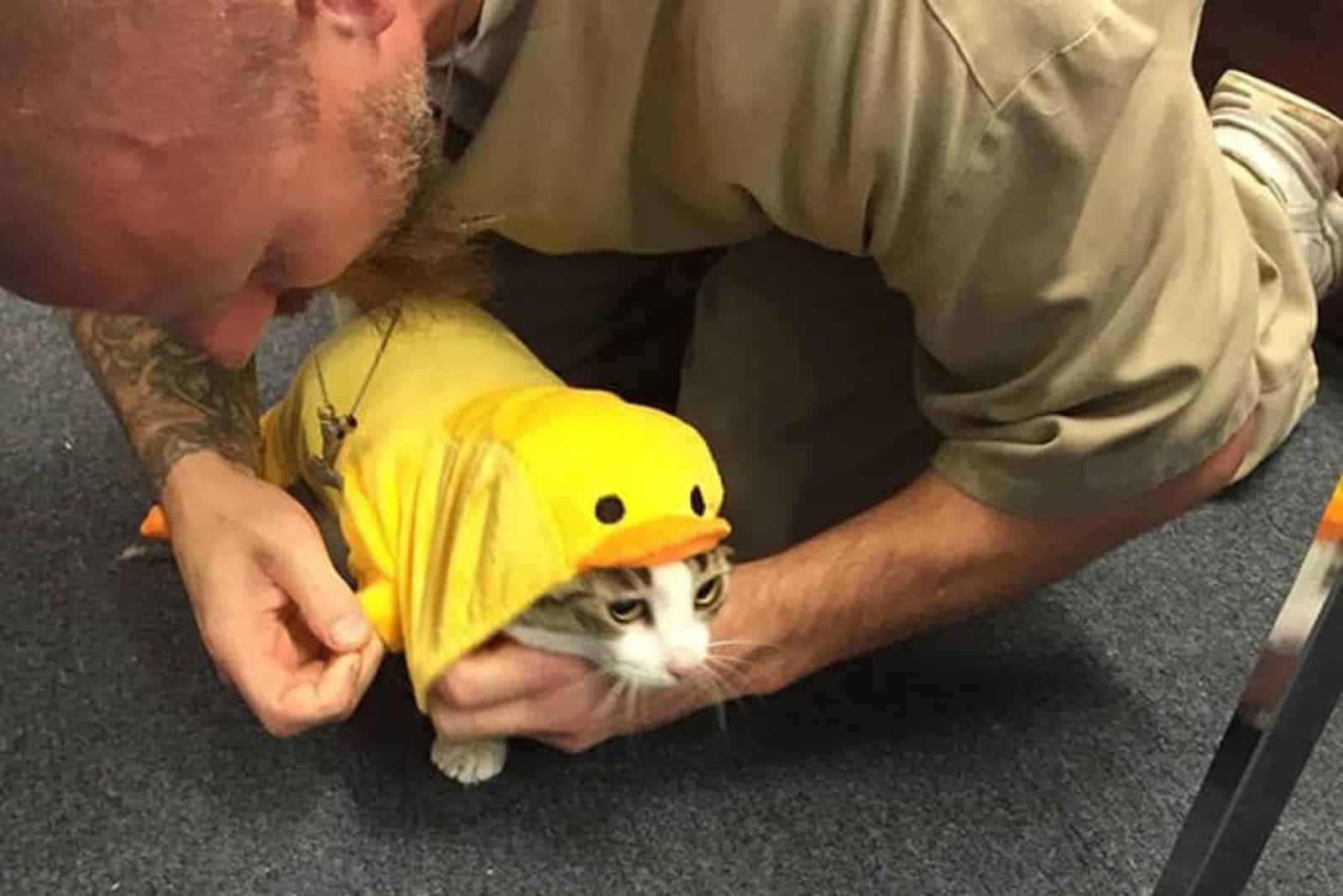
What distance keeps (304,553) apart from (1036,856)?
45cm

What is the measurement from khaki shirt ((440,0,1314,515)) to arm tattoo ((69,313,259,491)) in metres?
0.22

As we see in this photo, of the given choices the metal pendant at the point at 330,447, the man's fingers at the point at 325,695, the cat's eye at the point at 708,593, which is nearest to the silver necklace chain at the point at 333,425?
the metal pendant at the point at 330,447

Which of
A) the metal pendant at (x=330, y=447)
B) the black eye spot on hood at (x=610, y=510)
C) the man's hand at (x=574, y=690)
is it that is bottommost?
the man's hand at (x=574, y=690)

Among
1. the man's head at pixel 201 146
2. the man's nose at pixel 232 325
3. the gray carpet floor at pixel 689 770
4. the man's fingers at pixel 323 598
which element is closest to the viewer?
the man's head at pixel 201 146

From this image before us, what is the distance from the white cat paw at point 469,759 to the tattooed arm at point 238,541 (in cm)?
13

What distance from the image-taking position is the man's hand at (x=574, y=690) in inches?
37.8

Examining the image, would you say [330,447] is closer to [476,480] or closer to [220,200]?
[476,480]

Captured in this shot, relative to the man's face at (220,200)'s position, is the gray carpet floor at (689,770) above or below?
below

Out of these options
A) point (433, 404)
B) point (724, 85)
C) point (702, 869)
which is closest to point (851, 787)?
point (702, 869)

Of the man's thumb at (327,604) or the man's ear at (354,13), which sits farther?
the man's thumb at (327,604)

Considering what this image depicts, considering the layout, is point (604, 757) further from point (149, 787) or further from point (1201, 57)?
point (1201, 57)

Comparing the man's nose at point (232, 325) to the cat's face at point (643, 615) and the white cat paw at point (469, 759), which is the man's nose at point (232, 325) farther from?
the white cat paw at point (469, 759)

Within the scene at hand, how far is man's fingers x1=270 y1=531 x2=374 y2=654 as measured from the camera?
94 cm

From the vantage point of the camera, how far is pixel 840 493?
116cm
